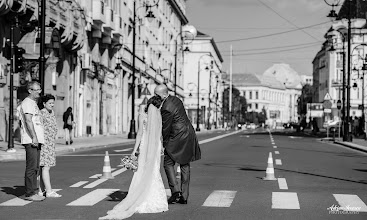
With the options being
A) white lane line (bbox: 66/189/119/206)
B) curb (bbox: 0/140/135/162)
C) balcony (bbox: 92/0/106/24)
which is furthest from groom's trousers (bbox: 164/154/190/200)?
balcony (bbox: 92/0/106/24)

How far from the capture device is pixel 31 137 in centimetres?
1190

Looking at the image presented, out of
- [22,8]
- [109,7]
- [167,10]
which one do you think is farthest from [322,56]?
[22,8]

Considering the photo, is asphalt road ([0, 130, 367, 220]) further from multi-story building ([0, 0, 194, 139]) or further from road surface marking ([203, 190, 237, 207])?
multi-story building ([0, 0, 194, 139])

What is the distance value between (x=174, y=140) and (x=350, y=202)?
3080 mm

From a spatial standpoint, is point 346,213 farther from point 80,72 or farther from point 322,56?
point 322,56

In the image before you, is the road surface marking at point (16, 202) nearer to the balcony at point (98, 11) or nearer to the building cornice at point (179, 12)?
the balcony at point (98, 11)

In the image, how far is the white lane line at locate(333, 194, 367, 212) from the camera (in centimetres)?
1141

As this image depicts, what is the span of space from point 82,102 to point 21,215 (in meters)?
38.4

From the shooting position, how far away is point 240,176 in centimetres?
1708

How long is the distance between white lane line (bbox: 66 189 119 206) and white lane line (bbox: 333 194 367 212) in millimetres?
3900

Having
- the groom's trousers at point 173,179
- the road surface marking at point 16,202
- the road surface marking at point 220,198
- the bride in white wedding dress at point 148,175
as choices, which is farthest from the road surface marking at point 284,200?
the road surface marking at point 16,202

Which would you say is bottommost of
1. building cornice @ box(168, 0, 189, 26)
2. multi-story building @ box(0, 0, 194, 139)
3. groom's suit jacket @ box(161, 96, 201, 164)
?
groom's suit jacket @ box(161, 96, 201, 164)

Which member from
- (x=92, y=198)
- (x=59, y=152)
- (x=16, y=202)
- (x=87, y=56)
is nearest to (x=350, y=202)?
(x=92, y=198)

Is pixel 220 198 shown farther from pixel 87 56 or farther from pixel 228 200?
pixel 87 56
